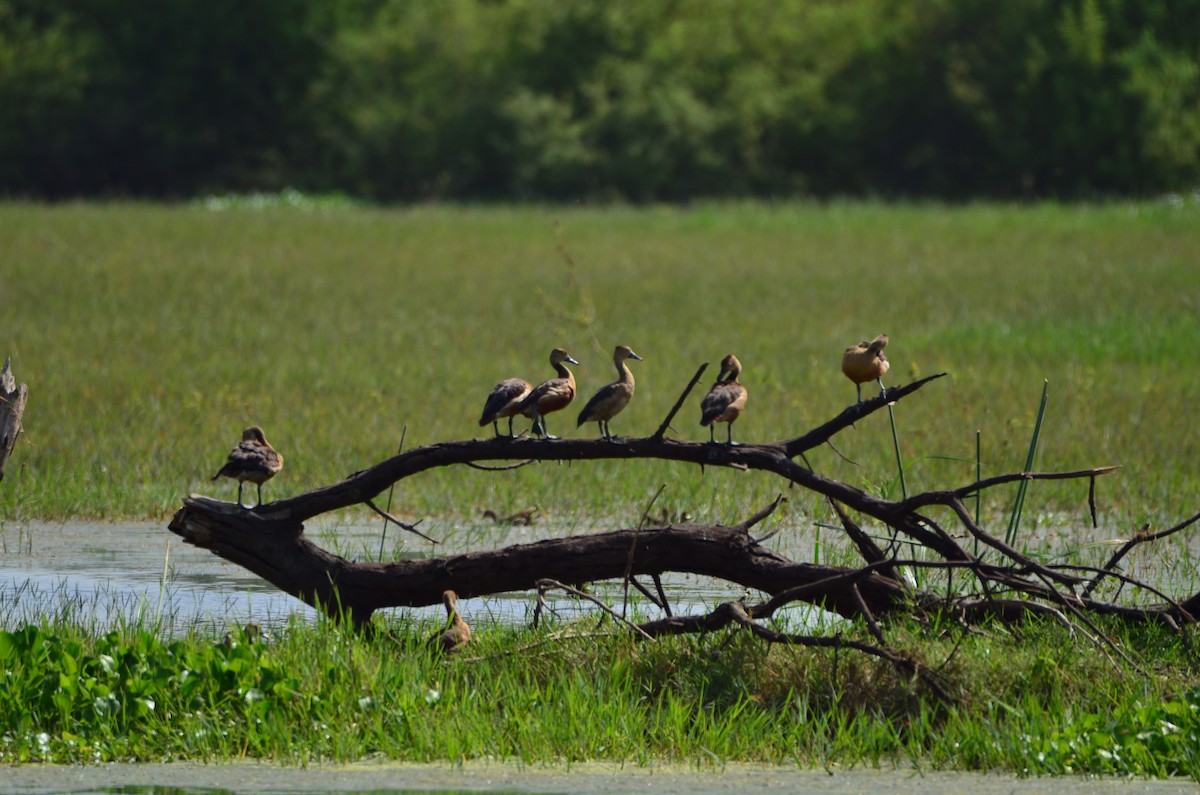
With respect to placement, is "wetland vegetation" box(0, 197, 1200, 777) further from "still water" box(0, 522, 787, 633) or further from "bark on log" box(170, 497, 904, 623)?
"still water" box(0, 522, 787, 633)

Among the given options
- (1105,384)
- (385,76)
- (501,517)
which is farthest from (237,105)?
(501,517)

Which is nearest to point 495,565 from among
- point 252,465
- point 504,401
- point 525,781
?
point 504,401

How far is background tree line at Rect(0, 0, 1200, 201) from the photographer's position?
140 feet

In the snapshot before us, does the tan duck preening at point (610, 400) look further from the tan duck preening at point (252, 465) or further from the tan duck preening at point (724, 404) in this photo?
the tan duck preening at point (252, 465)

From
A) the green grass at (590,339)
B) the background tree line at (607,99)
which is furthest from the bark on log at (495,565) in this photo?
the background tree line at (607,99)

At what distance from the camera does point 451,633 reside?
251 inches

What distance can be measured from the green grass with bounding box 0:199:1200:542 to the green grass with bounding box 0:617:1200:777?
41.8 inches

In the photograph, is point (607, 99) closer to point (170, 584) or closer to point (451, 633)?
point (170, 584)

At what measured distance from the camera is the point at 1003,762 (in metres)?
5.60

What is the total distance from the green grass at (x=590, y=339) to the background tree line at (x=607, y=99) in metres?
12.5

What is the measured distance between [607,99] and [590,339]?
32.0 meters

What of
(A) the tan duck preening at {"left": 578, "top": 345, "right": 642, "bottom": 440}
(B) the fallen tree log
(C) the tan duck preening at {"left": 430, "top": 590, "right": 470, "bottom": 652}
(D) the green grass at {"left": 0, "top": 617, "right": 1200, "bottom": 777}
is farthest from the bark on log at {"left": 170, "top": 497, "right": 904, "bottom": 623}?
(A) the tan duck preening at {"left": 578, "top": 345, "right": 642, "bottom": 440}

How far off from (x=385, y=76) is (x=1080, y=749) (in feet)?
162

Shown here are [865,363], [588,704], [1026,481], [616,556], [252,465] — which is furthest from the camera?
[1026,481]
